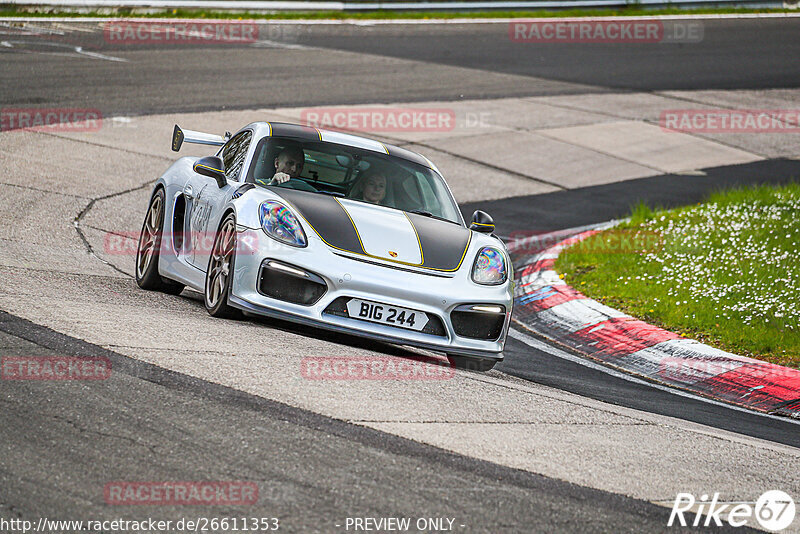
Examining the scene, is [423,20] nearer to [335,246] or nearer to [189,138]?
[189,138]

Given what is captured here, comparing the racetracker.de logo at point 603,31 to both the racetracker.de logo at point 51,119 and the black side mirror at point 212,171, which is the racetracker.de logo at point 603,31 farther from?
the black side mirror at point 212,171

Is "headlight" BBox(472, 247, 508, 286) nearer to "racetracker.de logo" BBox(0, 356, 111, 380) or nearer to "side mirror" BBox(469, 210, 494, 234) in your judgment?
"side mirror" BBox(469, 210, 494, 234)

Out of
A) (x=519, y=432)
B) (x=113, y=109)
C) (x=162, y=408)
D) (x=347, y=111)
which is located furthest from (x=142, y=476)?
(x=347, y=111)

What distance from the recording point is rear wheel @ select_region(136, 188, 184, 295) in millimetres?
8000

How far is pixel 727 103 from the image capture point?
816 inches

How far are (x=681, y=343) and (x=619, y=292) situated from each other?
1495mm

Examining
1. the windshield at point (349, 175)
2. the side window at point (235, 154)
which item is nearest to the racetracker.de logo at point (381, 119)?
the side window at point (235, 154)

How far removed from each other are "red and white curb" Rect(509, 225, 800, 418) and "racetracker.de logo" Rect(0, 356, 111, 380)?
4154 millimetres

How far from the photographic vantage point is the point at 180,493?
152 inches

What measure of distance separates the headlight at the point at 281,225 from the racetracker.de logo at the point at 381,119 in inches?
375

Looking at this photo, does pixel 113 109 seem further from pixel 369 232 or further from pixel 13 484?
pixel 13 484

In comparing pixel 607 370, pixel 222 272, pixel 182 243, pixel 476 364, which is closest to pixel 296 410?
pixel 222 272

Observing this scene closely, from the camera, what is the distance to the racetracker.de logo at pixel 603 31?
26.6 m

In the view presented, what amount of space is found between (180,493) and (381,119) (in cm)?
1359
